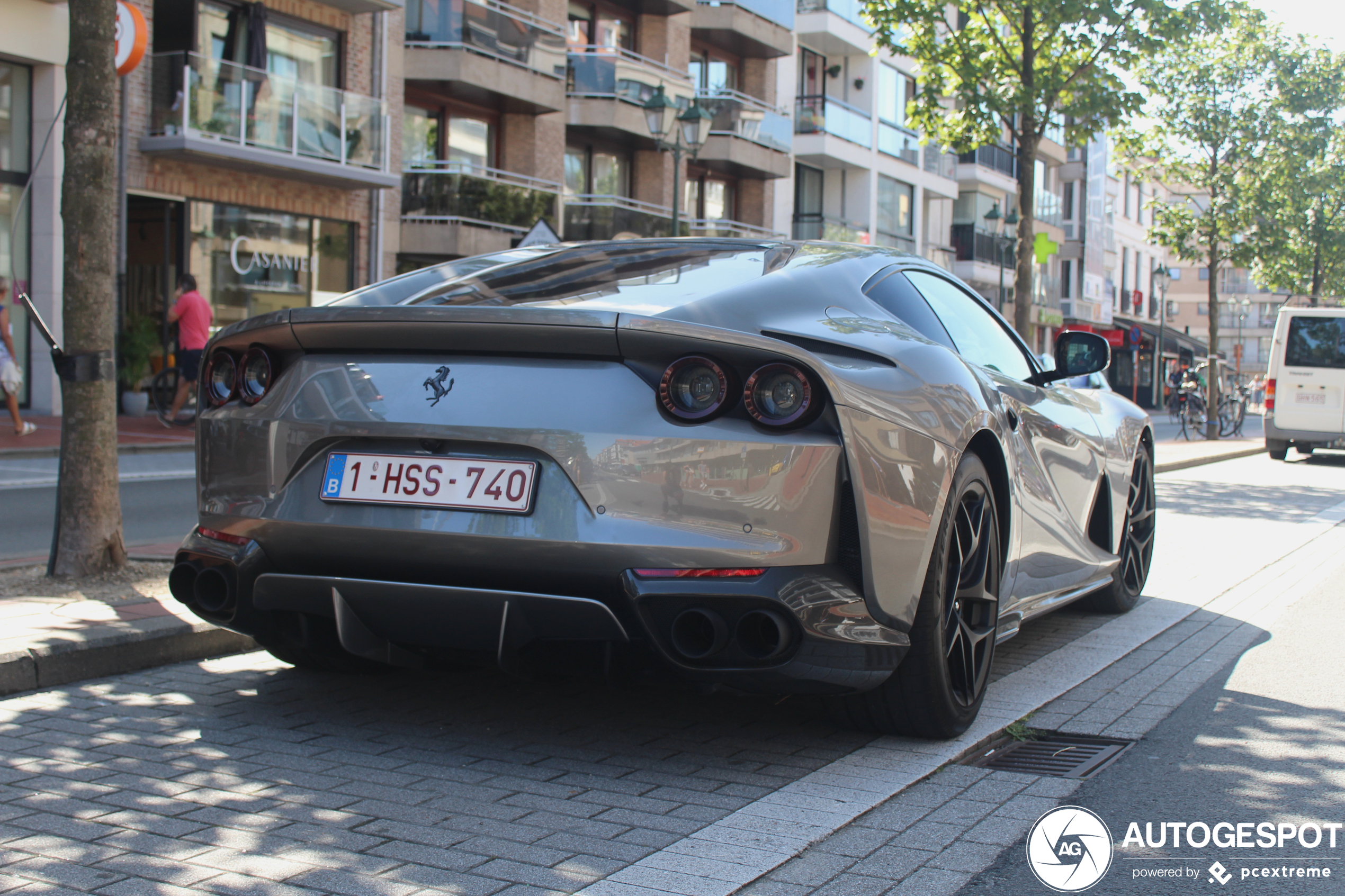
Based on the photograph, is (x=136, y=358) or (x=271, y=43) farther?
(x=271, y=43)

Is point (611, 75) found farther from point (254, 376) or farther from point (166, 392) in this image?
point (254, 376)

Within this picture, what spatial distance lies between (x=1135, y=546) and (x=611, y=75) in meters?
25.3

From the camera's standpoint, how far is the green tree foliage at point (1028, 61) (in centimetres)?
1877

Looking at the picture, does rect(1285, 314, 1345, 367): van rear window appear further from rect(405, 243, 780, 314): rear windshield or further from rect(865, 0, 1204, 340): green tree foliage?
rect(405, 243, 780, 314): rear windshield

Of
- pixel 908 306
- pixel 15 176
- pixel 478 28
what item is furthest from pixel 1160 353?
pixel 908 306

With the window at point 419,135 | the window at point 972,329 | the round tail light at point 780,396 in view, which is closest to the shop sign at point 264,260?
the window at point 419,135

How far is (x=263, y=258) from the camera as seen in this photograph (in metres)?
22.8

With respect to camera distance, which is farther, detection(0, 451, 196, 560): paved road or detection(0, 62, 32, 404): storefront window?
detection(0, 62, 32, 404): storefront window

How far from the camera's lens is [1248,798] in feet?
11.7

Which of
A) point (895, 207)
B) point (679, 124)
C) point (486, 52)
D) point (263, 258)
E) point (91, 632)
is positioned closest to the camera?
point (91, 632)

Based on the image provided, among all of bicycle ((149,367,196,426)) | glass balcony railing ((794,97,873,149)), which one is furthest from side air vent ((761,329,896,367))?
glass balcony railing ((794,97,873,149))

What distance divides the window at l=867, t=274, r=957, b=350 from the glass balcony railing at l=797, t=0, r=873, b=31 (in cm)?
3587

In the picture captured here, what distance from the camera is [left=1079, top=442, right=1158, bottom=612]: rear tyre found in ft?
21.1

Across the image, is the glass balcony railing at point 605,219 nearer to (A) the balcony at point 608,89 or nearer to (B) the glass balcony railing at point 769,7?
A: (A) the balcony at point 608,89
